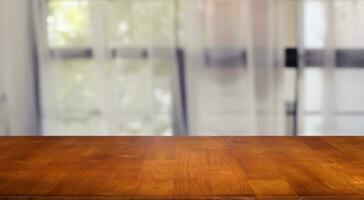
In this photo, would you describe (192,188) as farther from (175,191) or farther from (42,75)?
(42,75)

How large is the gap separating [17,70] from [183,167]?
4.11ft

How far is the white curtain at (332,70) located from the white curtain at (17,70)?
1242 millimetres

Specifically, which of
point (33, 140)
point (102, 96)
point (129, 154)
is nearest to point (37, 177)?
point (129, 154)

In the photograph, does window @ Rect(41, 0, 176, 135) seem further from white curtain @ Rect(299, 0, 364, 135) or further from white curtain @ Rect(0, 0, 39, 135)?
Result: white curtain @ Rect(299, 0, 364, 135)

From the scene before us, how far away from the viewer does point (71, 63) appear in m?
1.78

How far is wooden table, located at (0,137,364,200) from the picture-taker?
665 mm

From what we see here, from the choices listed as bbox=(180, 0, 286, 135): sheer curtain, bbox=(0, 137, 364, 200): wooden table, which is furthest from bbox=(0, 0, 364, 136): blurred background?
bbox=(0, 137, 364, 200): wooden table

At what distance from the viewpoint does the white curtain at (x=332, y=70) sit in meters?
1.70

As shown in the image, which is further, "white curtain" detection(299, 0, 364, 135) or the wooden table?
"white curtain" detection(299, 0, 364, 135)

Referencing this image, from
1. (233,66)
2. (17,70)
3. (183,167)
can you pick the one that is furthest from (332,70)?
(17,70)

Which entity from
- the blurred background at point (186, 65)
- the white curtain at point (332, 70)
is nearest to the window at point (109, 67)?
the blurred background at point (186, 65)

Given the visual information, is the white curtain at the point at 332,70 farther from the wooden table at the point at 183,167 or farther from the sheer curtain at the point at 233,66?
the wooden table at the point at 183,167

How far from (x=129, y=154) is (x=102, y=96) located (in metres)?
0.89

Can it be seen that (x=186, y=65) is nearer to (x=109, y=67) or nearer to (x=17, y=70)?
(x=109, y=67)
